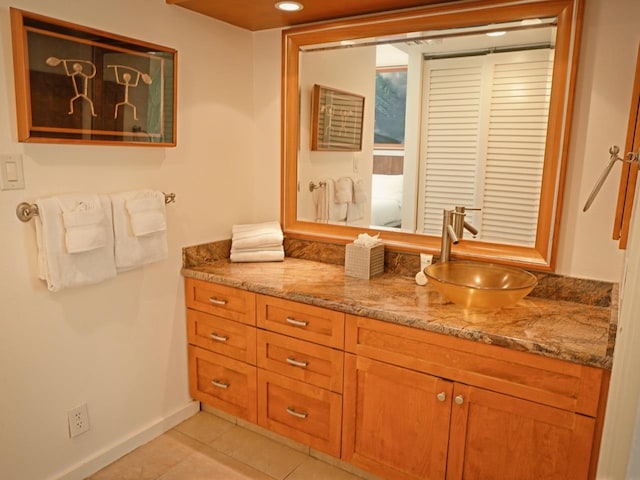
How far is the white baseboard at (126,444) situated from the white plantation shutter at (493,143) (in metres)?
1.64

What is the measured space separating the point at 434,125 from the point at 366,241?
62 centimetres

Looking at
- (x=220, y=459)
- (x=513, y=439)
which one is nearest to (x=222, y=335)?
(x=220, y=459)

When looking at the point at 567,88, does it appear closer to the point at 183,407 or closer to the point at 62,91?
the point at 62,91

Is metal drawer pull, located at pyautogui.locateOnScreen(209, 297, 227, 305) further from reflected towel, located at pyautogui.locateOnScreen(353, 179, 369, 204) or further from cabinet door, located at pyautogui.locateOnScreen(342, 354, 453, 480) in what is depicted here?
reflected towel, located at pyautogui.locateOnScreen(353, 179, 369, 204)

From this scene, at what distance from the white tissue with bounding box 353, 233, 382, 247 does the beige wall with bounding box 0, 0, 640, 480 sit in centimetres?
64

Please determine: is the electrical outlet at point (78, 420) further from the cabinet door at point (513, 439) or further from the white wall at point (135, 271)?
the cabinet door at point (513, 439)

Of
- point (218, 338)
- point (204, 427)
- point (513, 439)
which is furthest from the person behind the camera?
point (204, 427)

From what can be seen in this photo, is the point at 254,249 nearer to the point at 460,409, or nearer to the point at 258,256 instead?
the point at 258,256

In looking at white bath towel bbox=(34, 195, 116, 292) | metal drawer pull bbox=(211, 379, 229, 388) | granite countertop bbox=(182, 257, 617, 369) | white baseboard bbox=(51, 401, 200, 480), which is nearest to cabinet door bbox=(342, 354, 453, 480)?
granite countertop bbox=(182, 257, 617, 369)

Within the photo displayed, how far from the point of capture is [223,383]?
2.39m

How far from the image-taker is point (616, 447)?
678 millimetres

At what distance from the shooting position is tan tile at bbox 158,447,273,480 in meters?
2.09

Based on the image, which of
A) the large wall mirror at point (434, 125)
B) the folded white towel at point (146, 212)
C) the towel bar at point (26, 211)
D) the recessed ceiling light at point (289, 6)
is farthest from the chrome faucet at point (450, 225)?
the towel bar at point (26, 211)

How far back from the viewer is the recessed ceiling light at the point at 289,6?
6.94 feet
